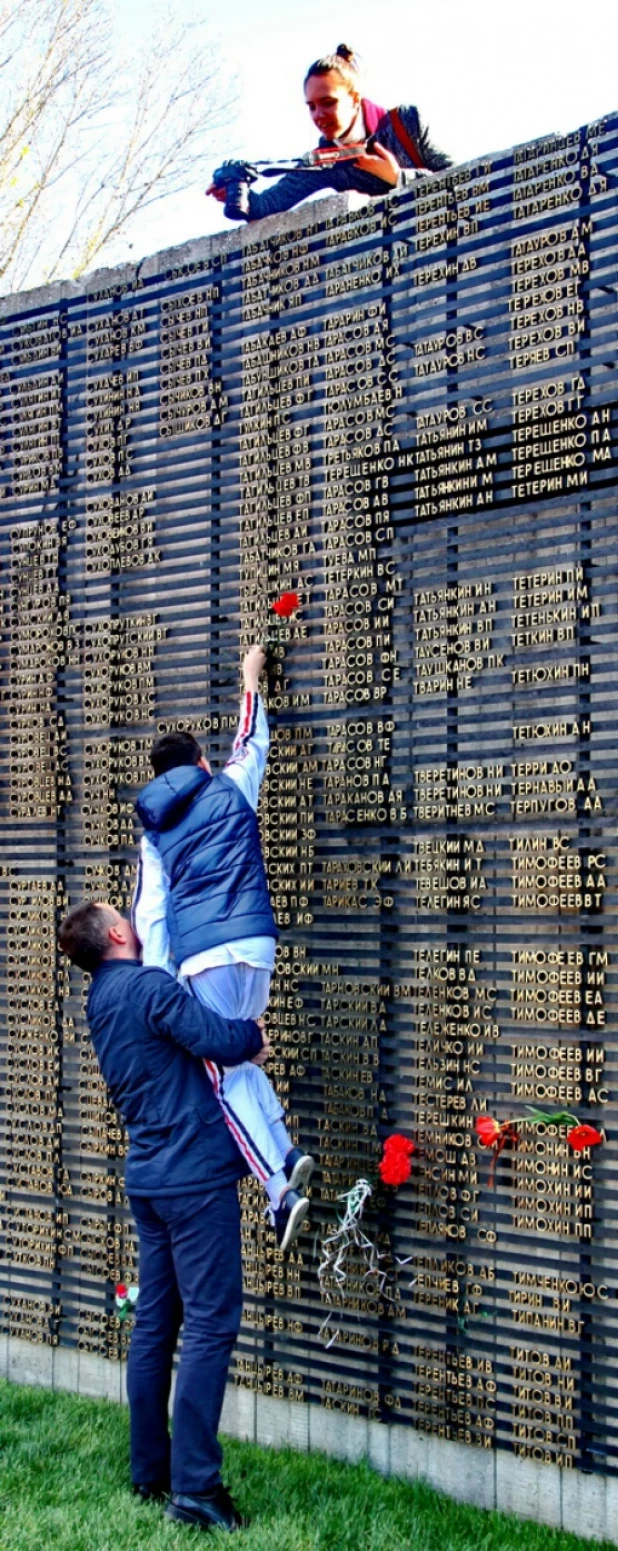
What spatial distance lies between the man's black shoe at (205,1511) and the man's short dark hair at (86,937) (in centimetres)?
158

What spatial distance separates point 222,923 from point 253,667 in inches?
41.0

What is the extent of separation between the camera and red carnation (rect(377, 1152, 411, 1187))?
524 cm

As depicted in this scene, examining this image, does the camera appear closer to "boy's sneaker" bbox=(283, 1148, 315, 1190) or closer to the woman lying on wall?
the woman lying on wall

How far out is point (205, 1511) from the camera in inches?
188

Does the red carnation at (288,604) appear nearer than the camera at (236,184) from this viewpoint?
Yes

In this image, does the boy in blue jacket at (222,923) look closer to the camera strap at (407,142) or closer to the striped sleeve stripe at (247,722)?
the striped sleeve stripe at (247,722)

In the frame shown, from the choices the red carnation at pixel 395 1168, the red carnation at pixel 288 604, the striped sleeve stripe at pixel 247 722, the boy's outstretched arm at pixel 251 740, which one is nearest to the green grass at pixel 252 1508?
the red carnation at pixel 395 1168

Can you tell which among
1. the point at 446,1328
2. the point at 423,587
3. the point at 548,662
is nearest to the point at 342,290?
the point at 423,587

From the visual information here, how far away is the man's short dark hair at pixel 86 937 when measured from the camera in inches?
202

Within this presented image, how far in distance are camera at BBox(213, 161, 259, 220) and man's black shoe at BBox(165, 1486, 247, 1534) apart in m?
4.59

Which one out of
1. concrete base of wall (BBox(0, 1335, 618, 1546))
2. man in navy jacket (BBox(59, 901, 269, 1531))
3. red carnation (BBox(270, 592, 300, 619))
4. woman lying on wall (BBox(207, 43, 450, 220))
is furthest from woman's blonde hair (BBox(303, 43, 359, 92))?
concrete base of wall (BBox(0, 1335, 618, 1546))

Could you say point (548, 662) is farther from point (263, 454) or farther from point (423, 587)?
point (263, 454)

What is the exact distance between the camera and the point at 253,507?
6.12 meters

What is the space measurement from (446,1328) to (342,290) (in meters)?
3.55
